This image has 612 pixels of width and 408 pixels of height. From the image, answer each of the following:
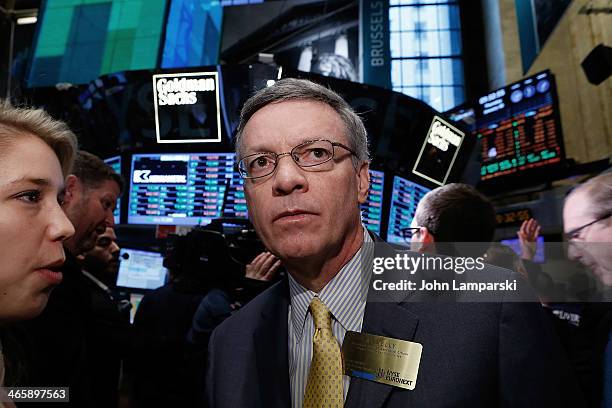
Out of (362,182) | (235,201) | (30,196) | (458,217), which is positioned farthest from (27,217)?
(235,201)

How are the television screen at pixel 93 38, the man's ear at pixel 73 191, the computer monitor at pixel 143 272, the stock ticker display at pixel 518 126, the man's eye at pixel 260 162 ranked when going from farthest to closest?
the television screen at pixel 93 38, the stock ticker display at pixel 518 126, the computer monitor at pixel 143 272, the man's ear at pixel 73 191, the man's eye at pixel 260 162

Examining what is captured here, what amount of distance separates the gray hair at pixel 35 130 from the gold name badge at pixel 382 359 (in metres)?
1.06

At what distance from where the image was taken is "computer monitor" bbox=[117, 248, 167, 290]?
5086mm

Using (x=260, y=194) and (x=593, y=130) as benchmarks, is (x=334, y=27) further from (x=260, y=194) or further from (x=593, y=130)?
(x=260, y=194)

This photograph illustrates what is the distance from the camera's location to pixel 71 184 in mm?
2229

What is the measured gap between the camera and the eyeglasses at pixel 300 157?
133 centimetres

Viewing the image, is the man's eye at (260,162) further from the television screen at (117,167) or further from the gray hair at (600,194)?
the television screen at (117,167)

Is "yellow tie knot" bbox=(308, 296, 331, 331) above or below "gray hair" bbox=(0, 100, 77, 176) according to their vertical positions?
below

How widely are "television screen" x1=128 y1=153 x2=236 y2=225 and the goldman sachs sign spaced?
0.70ft

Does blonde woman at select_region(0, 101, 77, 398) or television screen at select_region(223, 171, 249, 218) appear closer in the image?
blonde woman at select_region(0, 101, 77, 398)

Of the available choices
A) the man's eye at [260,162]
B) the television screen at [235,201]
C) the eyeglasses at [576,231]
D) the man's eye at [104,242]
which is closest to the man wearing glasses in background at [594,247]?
the eyeglasses at [576,231]

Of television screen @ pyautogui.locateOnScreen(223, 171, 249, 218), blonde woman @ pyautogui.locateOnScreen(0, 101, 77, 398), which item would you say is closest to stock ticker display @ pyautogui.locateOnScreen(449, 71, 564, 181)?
television screen @ pyautogui.locateOnScreen(223, 171, 249, 218)

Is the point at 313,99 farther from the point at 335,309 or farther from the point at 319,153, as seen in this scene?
the point at 335,309

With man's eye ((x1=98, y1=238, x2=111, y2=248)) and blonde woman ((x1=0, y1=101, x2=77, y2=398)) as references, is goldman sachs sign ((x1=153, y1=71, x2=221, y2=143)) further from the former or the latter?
blonde woman ((x1=0, y1=101, x2=77, y2=398))
